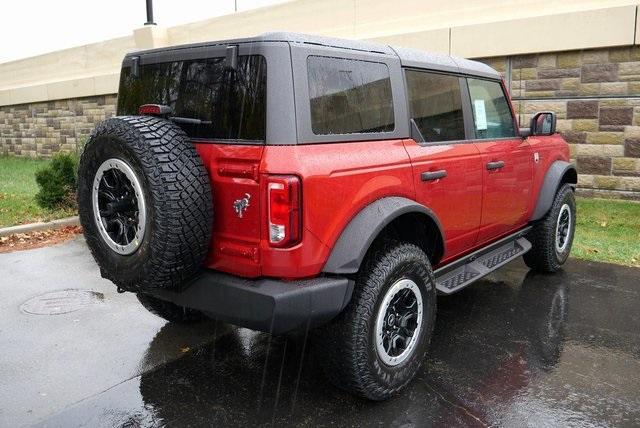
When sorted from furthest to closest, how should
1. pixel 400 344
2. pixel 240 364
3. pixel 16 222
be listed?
pixel 16 222 → pixel 240 364 → pixel 400 344

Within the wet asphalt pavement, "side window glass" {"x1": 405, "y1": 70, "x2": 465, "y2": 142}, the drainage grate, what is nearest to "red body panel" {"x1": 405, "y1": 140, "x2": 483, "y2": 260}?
"side window glass" {"x1": 405, "y1": 70, "x2": 465, "y2": 142}

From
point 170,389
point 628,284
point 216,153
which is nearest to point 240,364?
point 170,389

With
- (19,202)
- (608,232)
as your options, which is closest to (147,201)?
(608,232)

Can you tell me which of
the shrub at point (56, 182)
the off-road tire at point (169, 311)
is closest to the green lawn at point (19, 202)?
the shrub at point (56, 182)

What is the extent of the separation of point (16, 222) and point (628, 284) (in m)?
7.61

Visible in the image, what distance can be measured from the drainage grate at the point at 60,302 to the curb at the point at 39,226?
9.07 feet

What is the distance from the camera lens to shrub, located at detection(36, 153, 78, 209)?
8.15 m

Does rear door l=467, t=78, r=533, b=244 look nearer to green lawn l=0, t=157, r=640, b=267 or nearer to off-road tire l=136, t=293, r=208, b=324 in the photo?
green lawn l=0, t=157, r=640, b=267

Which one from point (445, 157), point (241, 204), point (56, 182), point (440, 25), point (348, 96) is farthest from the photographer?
point (440, 25)

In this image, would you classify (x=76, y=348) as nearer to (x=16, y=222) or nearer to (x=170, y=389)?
(x=170, y=389)

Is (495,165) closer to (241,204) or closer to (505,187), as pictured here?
(505,187)

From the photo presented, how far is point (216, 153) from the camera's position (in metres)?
2.76

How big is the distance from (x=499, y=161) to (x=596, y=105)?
481 cm

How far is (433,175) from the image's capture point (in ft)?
11.1
